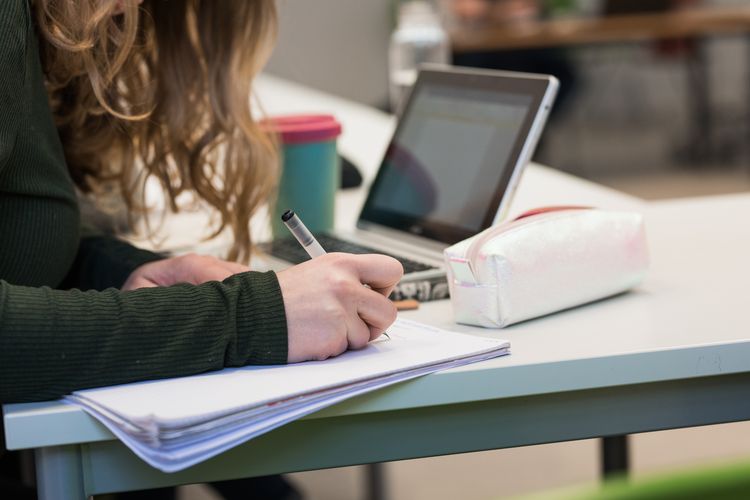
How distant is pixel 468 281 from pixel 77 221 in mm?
367

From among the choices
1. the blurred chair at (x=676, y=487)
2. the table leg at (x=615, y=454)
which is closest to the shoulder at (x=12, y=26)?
the blurred chair at (x=676, y=487)

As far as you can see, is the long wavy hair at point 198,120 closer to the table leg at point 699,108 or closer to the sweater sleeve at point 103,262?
the sweater sleeve at point 103,262

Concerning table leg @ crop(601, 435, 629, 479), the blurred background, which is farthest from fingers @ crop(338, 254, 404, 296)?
the blurred background

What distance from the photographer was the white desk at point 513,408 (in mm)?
759

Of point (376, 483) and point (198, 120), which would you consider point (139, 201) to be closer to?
point (198, 120)

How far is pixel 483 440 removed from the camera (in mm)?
819

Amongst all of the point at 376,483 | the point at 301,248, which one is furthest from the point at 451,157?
the point at 376,483

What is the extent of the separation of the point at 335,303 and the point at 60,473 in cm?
22

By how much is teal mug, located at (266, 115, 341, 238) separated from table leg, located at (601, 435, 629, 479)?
604 mm

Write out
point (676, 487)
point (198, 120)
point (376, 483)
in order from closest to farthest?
point (676, 487)
point (198, 120)
point (376, 483)

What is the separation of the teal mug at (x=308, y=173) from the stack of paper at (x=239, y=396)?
18.7 inches

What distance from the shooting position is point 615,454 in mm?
1641

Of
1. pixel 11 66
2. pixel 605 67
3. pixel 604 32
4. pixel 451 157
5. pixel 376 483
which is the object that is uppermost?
pixel 11 66

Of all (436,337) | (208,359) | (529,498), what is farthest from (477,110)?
(529,498)
